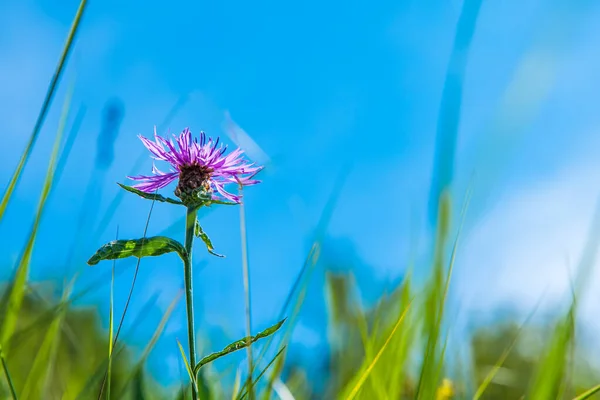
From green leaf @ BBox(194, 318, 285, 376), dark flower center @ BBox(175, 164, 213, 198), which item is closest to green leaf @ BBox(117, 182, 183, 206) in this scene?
dark flower center @ BBox(175, 164, 213, 198)

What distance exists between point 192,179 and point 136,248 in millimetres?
257

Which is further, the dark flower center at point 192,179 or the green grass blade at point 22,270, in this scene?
the dark flower center at point 192,179

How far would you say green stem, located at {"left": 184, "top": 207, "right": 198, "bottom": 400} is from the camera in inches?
40.0

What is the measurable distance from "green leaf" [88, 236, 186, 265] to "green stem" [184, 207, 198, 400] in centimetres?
3

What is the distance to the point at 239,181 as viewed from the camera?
4.08 feet

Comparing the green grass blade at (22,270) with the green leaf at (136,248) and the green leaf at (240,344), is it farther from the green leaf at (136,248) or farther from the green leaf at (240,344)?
the green leaf at (240,344)

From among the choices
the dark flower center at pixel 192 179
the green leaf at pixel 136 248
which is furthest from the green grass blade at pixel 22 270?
the dark flower center at pixel 192 179

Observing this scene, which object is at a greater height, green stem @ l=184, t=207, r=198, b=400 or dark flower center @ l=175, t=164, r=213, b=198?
dark flower center @ l=175, t=164, r=213, b=198

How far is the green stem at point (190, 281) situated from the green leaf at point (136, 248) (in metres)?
0.03

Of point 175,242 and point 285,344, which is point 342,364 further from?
point 175,242

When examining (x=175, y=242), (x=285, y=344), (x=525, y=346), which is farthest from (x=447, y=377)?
(x=525, y=346)

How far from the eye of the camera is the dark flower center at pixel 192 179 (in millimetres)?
1208

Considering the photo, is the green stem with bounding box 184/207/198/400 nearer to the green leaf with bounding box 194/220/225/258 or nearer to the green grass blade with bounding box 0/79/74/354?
the green leaf with bounding box 194/220/225/258

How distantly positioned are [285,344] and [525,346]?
375cm
